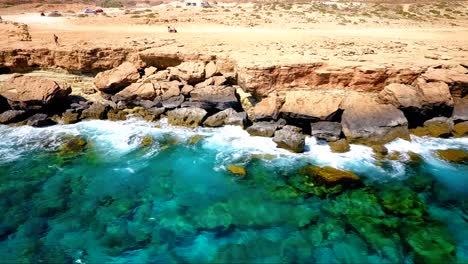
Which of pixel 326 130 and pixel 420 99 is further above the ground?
pixel 420 99

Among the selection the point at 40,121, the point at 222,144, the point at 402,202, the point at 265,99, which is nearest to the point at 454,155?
the point at 402,202

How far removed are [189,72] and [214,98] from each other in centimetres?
253

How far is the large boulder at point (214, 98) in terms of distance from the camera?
1967 cm

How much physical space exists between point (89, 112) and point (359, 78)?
1488cm

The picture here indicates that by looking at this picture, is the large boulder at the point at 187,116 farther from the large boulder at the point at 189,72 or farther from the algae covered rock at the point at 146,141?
the large boulder at the point at 189,72

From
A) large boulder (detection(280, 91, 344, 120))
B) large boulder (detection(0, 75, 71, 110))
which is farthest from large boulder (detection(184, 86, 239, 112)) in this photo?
large boulder (detection(0, 75, 71, 110))

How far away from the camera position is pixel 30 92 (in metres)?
19.8

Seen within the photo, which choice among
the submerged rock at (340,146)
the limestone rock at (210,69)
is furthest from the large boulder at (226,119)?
the submerged rock at (340,146)

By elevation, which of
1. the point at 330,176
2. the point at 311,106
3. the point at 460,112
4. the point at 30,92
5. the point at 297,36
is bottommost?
the point at 330,176

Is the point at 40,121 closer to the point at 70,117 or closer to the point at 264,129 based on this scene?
the point at 70,117

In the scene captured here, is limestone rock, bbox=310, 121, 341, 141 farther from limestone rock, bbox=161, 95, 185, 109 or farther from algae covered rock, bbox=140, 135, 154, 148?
algae covered rock, bbox=140, 135, 154, 148

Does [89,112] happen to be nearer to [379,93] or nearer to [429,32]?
[379,93]

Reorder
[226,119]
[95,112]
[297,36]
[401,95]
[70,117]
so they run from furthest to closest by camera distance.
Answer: [297,36]
[95,112]
[70,117]
[226,119]
[401,95]

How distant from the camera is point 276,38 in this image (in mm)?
26906
